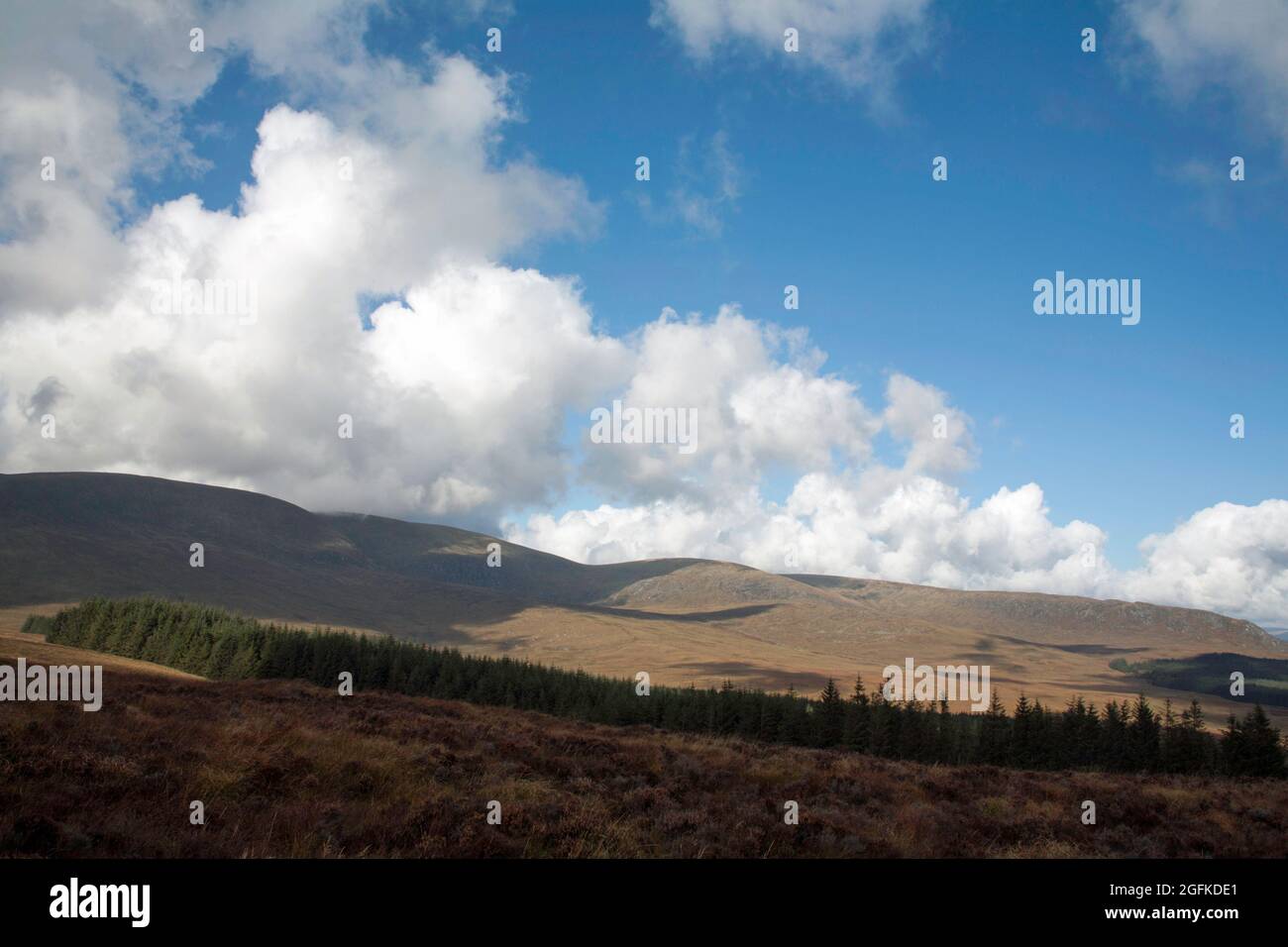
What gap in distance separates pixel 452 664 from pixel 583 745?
90298mm

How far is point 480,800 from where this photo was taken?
1141 cm

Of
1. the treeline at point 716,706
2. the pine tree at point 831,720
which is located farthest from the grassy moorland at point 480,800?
the pine tree at point 831,720

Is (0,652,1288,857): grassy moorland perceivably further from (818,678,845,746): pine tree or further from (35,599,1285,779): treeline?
(818,678,845,746): pine tree

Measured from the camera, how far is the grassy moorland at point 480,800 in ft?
29.8

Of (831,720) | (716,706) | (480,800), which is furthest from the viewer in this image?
(716,706)

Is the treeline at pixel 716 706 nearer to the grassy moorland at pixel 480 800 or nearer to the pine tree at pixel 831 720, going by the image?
the pine tree at pixel 831 720

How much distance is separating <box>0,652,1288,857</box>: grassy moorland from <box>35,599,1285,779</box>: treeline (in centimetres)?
3094

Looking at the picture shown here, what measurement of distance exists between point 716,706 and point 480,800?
7138 centimetres

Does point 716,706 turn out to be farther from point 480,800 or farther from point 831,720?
point 480,800

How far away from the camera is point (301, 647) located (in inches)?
3853

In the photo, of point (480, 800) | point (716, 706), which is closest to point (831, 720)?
point (716, 706)

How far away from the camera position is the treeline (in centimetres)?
5969

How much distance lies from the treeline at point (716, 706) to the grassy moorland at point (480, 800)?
102ft
